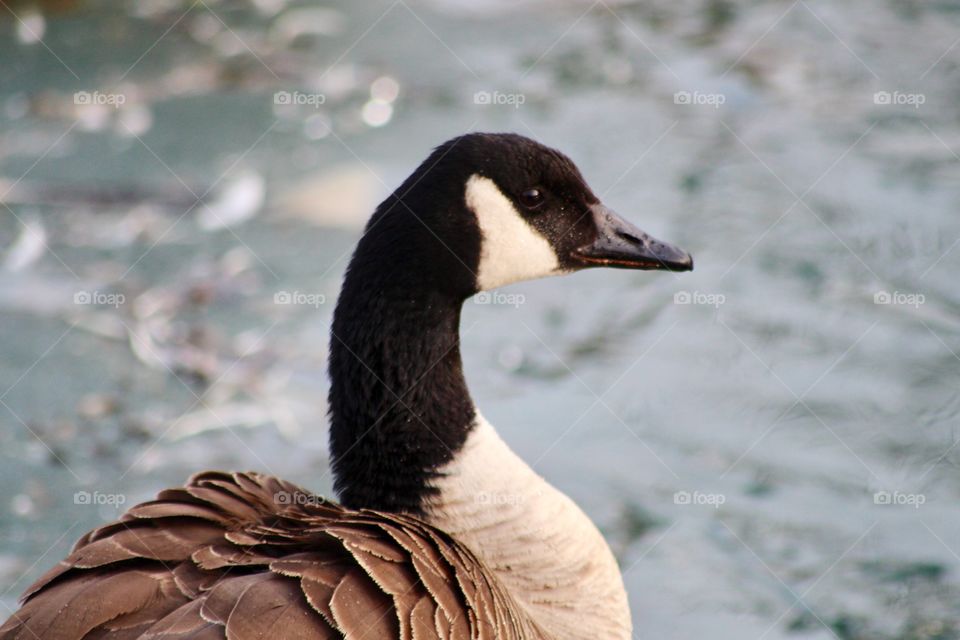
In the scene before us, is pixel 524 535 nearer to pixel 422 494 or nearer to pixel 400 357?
pixel 422 494

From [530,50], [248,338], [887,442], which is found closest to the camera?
[887,442]

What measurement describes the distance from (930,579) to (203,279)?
13.2 ft

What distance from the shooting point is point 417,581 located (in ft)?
10.4

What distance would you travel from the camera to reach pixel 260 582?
3.02m

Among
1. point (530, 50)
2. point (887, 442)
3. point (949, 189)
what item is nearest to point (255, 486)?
point (887, 442)

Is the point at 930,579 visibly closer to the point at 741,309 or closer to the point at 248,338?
the point at 741,309

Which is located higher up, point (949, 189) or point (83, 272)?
point (83, 272)

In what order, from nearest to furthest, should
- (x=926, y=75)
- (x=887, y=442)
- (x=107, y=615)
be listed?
(x=107, y=615) → (x=887, y=442) → (x=926, y=75)

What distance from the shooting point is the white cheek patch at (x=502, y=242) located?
12.4 feet

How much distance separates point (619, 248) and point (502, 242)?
431 mm

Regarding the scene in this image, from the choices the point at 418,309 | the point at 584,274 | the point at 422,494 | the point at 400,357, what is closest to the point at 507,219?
the point at 418,309

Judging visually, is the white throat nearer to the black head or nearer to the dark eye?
the black head

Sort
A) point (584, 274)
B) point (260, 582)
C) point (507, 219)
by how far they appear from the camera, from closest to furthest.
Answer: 1. point (260, 582)
2. point (507, 219)
3. point (584, 274)

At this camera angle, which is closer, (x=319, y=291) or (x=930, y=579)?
(x=930, y=579)
